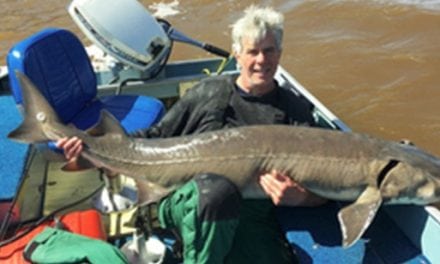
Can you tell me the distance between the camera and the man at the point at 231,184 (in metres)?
2.95

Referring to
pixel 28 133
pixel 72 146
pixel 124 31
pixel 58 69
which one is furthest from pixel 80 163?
pixel 124 31

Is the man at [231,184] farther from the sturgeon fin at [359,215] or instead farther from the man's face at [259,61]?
the sturgeon fin at [359,215]

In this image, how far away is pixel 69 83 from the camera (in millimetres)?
4770

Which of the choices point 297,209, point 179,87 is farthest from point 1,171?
point 297,209

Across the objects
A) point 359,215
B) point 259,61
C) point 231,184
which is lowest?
point 359,215

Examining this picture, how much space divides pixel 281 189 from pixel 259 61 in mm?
795

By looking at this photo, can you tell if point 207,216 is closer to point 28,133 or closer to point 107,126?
point 107,126

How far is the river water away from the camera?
7.24m

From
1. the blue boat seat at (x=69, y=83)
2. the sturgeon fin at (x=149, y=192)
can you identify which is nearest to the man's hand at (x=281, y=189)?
the sturgeon fin at (x=149, y=192)

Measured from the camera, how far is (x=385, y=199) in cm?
314

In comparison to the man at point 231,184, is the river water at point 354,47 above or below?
below

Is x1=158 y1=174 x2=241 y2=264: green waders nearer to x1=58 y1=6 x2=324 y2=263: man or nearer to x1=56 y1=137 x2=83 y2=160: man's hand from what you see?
x1=58 y1=6 x2=324 y2=263: man

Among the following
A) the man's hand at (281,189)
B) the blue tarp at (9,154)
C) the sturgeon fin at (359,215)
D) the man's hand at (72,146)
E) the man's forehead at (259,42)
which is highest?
the man's forehead at (259,42)

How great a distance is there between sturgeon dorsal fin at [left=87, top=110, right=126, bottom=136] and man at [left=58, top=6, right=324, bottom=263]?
6.0 inches
